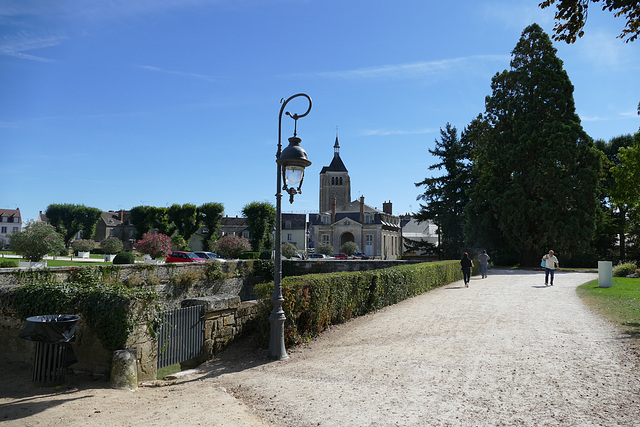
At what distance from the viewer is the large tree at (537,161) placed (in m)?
27.8

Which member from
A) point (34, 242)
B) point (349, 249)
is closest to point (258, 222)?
point (349, 249)

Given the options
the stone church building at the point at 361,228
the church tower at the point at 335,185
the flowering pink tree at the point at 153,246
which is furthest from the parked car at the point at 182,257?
the church tower at the point at 335,185

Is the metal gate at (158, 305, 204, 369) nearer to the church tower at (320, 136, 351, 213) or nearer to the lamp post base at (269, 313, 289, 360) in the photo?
the lamp post base at (269, 313, 289, 360)

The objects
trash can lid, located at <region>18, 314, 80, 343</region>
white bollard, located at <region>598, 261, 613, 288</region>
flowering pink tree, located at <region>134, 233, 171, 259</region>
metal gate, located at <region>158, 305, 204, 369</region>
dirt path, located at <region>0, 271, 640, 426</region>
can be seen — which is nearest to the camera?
dirt path, located at <region>0, 271, 640, 426</region>

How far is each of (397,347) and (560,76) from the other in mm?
29131

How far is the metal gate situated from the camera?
6980mm

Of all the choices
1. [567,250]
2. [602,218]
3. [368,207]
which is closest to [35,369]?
[567,250]

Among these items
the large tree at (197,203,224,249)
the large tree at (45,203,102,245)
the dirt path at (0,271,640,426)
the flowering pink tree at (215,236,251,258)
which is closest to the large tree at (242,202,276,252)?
the large tree at (197,203,224,249)

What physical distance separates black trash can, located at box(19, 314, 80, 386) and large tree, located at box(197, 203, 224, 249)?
1728 inches

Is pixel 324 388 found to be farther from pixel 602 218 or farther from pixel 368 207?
pixel 368 207

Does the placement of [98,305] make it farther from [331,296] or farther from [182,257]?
[182,257]

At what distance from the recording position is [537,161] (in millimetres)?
29234

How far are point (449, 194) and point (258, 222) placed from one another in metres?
20.4

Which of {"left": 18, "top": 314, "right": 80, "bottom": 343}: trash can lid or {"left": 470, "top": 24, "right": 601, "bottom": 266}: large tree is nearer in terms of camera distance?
{"left": 18, "top": 314, "right": 80, "bottom": 343}: trash can lid
